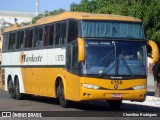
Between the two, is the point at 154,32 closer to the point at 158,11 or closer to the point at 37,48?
the point at 158,11

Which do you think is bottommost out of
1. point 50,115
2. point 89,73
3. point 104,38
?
point 50,115

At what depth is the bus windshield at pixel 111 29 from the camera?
59.7ft

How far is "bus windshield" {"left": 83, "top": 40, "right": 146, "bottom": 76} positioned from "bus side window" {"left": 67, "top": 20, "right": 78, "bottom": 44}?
82 cm

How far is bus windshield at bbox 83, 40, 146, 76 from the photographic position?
17734mm

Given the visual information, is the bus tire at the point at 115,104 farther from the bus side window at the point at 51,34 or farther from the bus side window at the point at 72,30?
the bus side window at the point at 51,34

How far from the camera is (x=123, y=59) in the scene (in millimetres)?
17984

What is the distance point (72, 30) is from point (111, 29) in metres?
1.38

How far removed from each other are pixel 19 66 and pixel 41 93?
3.17 m

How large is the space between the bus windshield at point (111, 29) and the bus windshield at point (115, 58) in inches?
11.2

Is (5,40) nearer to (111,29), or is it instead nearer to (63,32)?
(63,32)

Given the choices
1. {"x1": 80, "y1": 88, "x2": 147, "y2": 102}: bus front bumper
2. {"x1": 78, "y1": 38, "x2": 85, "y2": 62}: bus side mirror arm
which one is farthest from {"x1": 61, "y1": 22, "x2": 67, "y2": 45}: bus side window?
{"x1": 80, "y1": 88, "x2": 147, "y2": 102}: bus front bumper

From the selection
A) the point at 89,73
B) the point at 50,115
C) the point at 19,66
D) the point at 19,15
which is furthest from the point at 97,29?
the point at 19,15

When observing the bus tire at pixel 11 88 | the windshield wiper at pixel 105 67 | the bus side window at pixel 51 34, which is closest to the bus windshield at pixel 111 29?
the windshield wiper at pixel 105 67

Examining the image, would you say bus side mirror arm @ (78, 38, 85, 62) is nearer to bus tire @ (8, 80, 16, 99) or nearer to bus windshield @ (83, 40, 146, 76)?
bus windshield @ (83, 40, 146, 76)
